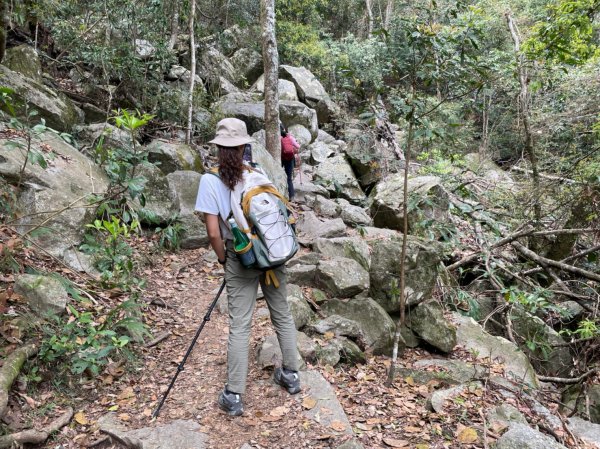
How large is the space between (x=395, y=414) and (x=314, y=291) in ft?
7.67

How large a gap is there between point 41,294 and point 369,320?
3692 mm

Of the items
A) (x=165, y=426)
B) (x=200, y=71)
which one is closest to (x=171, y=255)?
(x=165, y=426)

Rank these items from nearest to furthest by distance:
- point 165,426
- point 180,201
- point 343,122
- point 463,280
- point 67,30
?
point 165,426 < point 180,201 < point 463,280 < point 67,30 < point 343,122

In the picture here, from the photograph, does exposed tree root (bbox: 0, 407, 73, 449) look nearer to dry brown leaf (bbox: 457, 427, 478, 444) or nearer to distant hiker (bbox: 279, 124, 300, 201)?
dry brown leaf (bbox: 457, 427, 478, 444)

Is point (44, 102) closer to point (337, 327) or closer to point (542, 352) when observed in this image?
point (337, 327)

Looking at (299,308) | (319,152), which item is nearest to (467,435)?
(299,308)

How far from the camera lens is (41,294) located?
155 inches

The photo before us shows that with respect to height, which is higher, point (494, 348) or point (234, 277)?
point (234, 277)

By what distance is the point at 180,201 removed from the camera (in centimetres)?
735

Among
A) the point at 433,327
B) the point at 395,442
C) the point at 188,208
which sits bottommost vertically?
the point at 433,327

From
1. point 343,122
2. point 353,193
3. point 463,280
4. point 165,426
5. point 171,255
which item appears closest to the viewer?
point 165,426

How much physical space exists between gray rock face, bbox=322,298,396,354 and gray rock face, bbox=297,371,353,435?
1.45m

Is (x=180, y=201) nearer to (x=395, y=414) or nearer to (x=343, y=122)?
(x=395, y=414)

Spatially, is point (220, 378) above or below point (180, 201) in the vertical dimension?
below
